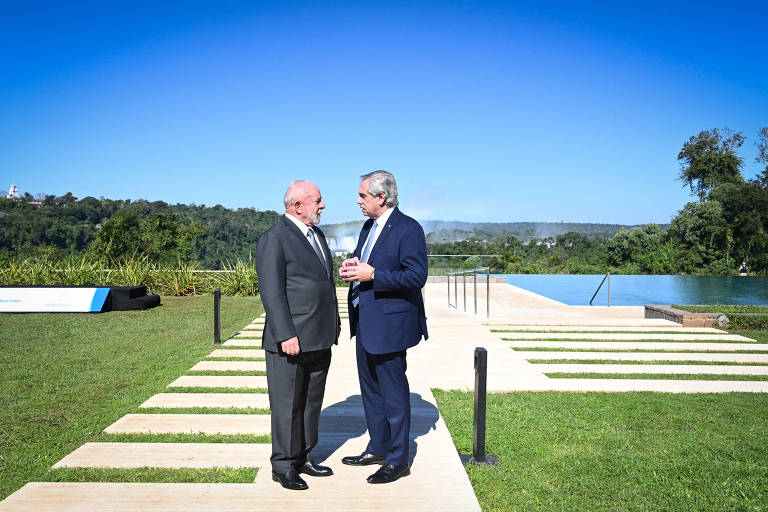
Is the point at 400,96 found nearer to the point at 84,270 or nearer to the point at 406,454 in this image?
the point at 84,270

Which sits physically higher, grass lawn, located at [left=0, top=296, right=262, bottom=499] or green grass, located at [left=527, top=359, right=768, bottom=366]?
grass lawn, located at [left=0, top=296, right=262, bottom=499]

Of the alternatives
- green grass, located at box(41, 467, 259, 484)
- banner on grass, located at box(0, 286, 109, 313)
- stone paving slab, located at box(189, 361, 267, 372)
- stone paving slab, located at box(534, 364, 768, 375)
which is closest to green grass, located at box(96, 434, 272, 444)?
green grass, located at box(41, 467, 259, 484)

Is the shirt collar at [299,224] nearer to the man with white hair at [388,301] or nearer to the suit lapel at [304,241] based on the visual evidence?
the suit lapel at [304,241]

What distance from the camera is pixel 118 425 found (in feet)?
14.0

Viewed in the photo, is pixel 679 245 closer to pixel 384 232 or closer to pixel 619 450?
pixel 619 450

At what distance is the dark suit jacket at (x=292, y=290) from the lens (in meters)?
2.94

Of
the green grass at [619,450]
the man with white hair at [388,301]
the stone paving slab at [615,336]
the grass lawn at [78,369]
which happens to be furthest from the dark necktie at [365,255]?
the stone paving slab at [615,336]

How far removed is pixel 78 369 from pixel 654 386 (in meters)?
5.84

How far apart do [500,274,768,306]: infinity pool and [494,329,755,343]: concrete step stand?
18.7 ft

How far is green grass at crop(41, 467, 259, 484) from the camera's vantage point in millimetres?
3223

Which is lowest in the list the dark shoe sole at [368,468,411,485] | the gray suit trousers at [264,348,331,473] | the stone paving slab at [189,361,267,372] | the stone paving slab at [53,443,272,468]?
the stone paving slab at [189,361,267,372]

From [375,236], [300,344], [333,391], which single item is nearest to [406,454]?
[300,344]

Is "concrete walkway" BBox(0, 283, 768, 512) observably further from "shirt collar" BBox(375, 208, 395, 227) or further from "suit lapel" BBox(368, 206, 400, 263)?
"shirt collar" BBox(375, 208, 395, 227)

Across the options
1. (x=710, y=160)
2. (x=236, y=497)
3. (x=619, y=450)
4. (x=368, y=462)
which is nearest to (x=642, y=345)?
(x=619, y=450)
